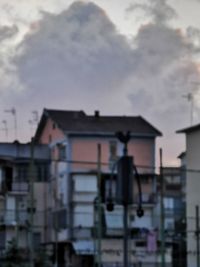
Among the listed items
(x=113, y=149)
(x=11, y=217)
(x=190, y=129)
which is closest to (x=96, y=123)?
(x=113, y=149)

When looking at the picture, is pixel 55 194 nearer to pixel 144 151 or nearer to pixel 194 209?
pixel 144 151

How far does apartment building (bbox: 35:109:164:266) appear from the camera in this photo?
5697cm

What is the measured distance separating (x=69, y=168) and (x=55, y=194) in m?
2.72

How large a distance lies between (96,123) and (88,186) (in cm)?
481

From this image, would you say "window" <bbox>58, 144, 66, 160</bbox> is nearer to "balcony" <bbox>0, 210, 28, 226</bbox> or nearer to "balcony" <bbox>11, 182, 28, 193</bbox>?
"balcony" <bbox>11, 182, 28, 193</bbox>

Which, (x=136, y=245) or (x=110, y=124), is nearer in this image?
(x=136, y=245)

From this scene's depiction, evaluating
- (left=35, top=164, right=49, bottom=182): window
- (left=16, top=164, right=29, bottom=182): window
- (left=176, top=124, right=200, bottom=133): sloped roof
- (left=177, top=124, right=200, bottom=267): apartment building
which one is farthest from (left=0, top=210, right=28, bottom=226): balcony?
(left=177, top=124, right=200, bottom=267): apartment building

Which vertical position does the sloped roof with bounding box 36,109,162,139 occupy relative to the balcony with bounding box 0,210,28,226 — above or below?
above

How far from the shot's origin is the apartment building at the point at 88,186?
187 ft

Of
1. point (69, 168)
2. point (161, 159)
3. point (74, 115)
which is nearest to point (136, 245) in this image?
point (69, 168)

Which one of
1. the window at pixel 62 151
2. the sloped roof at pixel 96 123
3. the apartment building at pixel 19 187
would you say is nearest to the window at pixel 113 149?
the sloped roof at pixel 96 123

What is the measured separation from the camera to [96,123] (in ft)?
201

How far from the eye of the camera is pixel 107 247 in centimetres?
5641

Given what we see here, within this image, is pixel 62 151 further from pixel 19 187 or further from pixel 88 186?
pixel 19 187
